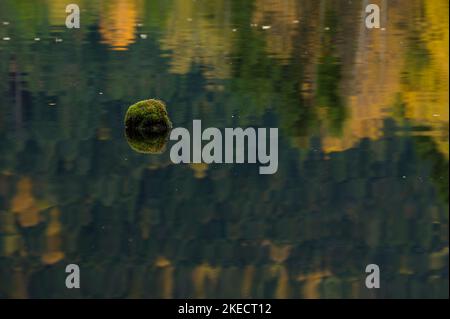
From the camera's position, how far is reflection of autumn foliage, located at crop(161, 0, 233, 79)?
1864cm

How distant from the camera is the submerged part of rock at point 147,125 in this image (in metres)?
12.4

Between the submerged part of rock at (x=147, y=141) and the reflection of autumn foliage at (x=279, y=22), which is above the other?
the reflection of autumn foliage at (x=279, y=22)

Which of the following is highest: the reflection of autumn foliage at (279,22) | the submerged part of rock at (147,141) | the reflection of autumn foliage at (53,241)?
the reflection of autumn foliage at (279,22)

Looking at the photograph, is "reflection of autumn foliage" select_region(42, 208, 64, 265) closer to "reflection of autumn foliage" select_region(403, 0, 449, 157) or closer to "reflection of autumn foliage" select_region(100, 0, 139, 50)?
"reflection of autumn foliage" select_region(403, 0, 449, 157)

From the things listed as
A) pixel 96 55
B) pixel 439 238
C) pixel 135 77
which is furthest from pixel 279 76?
pixel 439 238

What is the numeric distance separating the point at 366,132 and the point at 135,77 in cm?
430

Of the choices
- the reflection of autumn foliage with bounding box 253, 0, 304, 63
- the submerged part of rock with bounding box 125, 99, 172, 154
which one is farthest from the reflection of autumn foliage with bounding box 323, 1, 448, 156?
the submerged part of rock with bounding box 125, 99, 172, 154

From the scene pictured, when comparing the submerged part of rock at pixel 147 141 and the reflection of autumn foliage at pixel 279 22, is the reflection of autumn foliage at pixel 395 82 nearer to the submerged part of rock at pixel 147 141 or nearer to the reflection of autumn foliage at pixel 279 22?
the reflection of autumn foliage at pixel 279 22

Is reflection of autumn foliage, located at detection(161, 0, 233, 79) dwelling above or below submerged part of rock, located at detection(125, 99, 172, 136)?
above

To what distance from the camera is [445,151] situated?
1289 cm

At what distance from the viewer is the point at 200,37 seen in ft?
72.8

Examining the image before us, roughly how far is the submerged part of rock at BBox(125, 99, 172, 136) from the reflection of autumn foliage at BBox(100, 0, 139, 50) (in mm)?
6987

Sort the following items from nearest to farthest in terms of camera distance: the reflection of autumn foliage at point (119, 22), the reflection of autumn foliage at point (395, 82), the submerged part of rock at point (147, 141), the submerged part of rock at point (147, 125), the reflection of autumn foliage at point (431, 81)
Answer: the submerged part of rock at point (147, 141) → the submerged part of rock at point (147, 125) → the reflection of autumn foliage at point (395, 82) → the reflection of autumn foliage at point (431, 81) → the reflection of autumn foliage at point (119, 22)

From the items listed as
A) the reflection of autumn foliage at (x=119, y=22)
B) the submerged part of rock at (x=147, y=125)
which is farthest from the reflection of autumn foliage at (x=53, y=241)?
the reflection of autumn foliage at (x=119, y=22)
